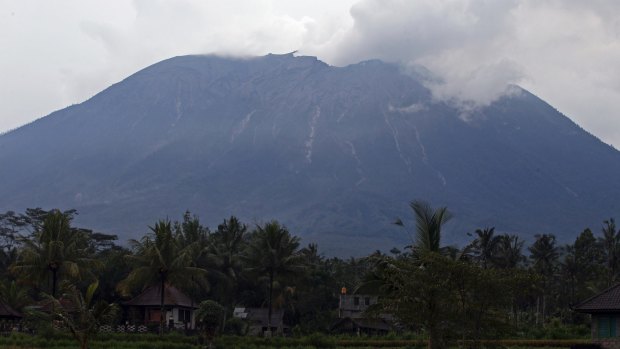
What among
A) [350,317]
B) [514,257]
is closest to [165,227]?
[350,317]

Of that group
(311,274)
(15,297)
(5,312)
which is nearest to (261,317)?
(311,274)

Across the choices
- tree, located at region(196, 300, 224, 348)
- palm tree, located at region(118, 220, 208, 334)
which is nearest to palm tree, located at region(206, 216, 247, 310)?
palm tree, located at region(118, 220, 208, 334)

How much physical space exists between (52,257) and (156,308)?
14599 millimetres

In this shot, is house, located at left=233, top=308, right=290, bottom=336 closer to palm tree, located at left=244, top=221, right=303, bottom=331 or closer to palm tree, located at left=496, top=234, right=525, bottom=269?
palm tree, located at left=244, top=221, right=303, bottom=331

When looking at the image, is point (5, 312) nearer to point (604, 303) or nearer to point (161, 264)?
point (161, 264)

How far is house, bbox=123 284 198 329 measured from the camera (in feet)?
222

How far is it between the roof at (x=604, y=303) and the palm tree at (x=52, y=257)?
2917 centimetres

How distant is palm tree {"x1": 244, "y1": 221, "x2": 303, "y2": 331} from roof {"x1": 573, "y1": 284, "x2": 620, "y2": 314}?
93.9ft

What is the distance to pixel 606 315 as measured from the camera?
136 ft

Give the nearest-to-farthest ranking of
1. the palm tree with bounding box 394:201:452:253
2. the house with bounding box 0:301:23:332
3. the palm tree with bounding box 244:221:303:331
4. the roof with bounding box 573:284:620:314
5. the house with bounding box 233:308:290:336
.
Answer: the palm tree with bounding box 394:201:452:253 → the roof with bounding box 573:284:620:314 → the house with bounding box 0:301:23:332 → the palm tree with bounding box 244:221:303:331 → the house with bounding box 233:308:290:336

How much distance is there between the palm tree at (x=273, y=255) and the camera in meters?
67.2

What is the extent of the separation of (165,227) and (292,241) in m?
12.0

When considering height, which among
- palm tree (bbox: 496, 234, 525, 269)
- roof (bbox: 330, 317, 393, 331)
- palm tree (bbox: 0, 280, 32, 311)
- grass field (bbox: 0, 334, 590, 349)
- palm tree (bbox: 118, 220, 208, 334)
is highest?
palm tree (bbox: 496, 234, 525, 269)

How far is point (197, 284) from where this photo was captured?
214 feet
